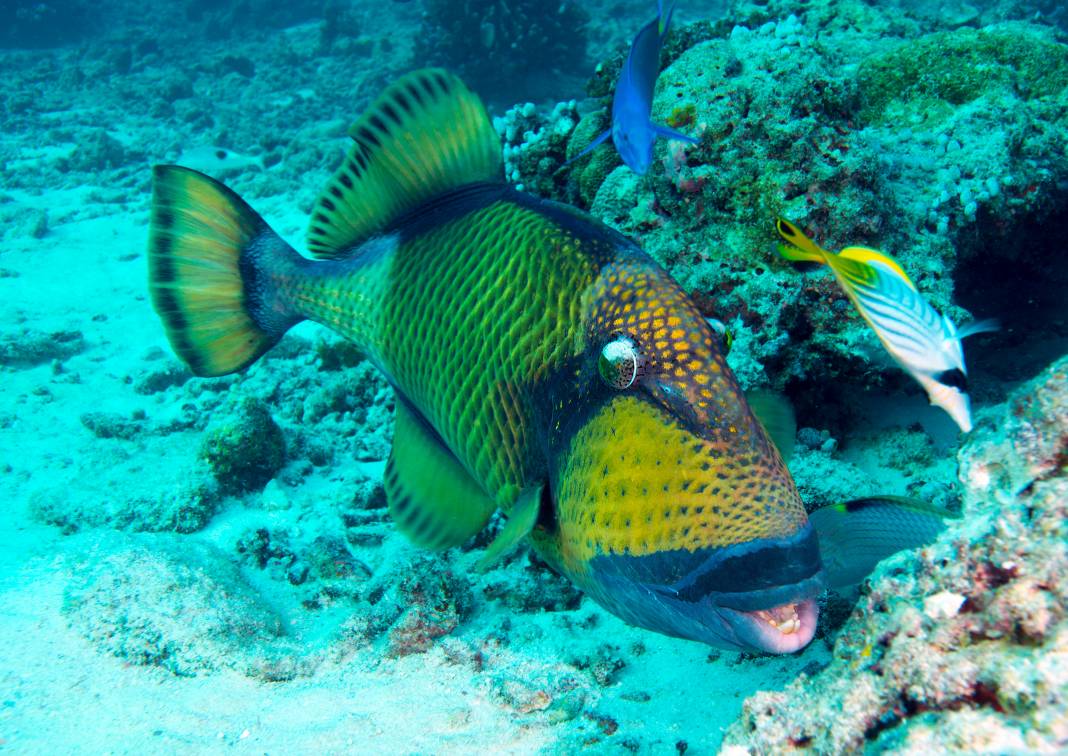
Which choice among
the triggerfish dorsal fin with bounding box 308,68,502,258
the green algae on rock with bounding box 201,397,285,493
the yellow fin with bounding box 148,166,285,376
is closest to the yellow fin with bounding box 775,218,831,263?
the triggerfish dorsal fin with bounding box 308,68,502,258

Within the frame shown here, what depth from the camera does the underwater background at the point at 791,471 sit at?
3.84ft

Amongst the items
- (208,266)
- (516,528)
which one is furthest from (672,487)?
(208,266)

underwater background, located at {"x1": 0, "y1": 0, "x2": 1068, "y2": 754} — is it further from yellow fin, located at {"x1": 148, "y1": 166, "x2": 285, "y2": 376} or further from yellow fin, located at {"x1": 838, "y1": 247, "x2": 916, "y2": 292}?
yellow fin, located at {"x1": 148, "y1": 166, "x2": 285, "y2": 376}

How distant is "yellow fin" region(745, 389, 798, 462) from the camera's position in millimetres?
1634

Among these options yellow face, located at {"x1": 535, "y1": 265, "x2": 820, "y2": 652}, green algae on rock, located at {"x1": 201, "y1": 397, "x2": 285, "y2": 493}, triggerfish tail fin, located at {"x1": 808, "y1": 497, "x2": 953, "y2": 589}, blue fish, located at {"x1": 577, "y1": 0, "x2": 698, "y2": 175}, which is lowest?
green algae on rock, located at {"x1": 201, "y1": 397, "x2": 285, "y2": 493}

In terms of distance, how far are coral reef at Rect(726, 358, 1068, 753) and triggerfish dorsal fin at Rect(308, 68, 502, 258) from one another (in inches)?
65.3

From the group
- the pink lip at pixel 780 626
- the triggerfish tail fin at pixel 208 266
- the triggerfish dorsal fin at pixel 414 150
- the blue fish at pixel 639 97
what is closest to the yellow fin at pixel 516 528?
the pink lip at pixel 780 626

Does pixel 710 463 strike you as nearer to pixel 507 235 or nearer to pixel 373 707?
pixel 507 235

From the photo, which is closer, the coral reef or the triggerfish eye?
the coral reef

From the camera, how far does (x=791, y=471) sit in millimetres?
2865

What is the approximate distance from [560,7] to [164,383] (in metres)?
13.2

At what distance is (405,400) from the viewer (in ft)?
7.77

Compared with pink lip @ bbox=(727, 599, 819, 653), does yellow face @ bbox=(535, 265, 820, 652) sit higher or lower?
higher

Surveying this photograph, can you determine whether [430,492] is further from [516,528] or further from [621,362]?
[621,362]
